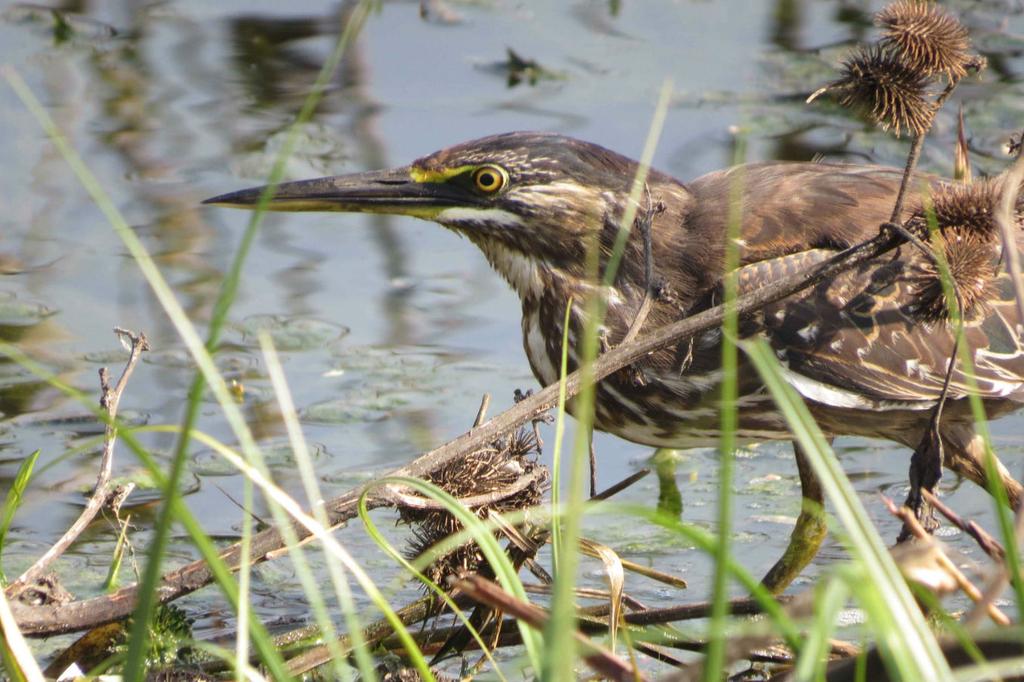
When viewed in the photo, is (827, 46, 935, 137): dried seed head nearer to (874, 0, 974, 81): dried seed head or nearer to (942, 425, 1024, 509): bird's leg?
(874, 0, 974, 81): dried seed head

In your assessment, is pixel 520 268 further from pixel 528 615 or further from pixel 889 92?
pixel 528 615

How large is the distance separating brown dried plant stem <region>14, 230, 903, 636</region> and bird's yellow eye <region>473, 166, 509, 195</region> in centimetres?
138

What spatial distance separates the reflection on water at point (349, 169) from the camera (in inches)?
252

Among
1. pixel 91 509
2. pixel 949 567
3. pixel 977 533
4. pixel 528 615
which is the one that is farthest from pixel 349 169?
pixel 949 567

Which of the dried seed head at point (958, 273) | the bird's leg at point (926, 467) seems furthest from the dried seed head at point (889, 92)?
the bird's leg at point (926, 467)

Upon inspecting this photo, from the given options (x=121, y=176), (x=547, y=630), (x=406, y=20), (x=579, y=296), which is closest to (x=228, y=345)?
(x=121, y=176)

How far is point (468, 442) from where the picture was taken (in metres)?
3.76

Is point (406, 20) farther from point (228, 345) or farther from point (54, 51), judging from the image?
point (228, 345)

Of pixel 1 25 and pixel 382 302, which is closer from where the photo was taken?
pixel 382 302

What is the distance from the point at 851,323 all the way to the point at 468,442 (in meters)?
2.00

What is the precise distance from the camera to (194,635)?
511 centimetres

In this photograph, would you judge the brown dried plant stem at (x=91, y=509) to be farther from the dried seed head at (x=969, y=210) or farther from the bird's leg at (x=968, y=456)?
the bird's leg at (x=968, y=456)

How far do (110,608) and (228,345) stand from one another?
3221 millimetres

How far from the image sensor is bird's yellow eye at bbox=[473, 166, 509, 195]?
5191mm
